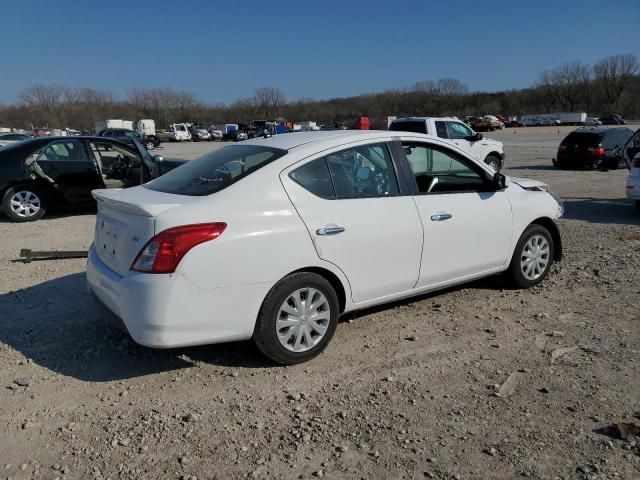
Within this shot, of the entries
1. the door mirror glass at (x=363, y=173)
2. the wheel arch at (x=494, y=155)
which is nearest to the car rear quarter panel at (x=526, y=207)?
the door mirror glass at (x=363, y=173)

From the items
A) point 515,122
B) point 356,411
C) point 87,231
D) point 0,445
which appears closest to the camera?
point 0,445

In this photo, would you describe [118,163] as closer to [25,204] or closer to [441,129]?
[25,204]

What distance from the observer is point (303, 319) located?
3.81m

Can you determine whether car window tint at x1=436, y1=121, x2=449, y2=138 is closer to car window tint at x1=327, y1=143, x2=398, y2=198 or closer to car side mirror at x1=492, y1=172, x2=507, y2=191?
car side mirror at x1=492, y1=172, x2=507, y2=191

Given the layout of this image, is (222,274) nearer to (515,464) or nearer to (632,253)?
(515,464)

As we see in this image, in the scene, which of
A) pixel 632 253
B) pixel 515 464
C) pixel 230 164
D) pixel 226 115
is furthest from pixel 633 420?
pixel 226 115

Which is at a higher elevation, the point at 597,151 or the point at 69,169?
the point at 69,169

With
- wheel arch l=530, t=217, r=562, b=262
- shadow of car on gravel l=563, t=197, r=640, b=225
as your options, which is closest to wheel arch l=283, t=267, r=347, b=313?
wheel arch l=530, t=217, r=562, b=262

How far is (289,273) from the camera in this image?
145 inches

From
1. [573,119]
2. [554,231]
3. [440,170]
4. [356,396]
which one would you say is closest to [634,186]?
[554,231]

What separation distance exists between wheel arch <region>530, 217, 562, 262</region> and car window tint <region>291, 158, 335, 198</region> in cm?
250

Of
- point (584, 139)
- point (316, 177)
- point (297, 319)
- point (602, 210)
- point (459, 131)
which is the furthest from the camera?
point (584, 139)

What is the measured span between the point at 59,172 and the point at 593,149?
1596cm

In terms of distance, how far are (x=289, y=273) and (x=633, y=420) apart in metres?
2.25
